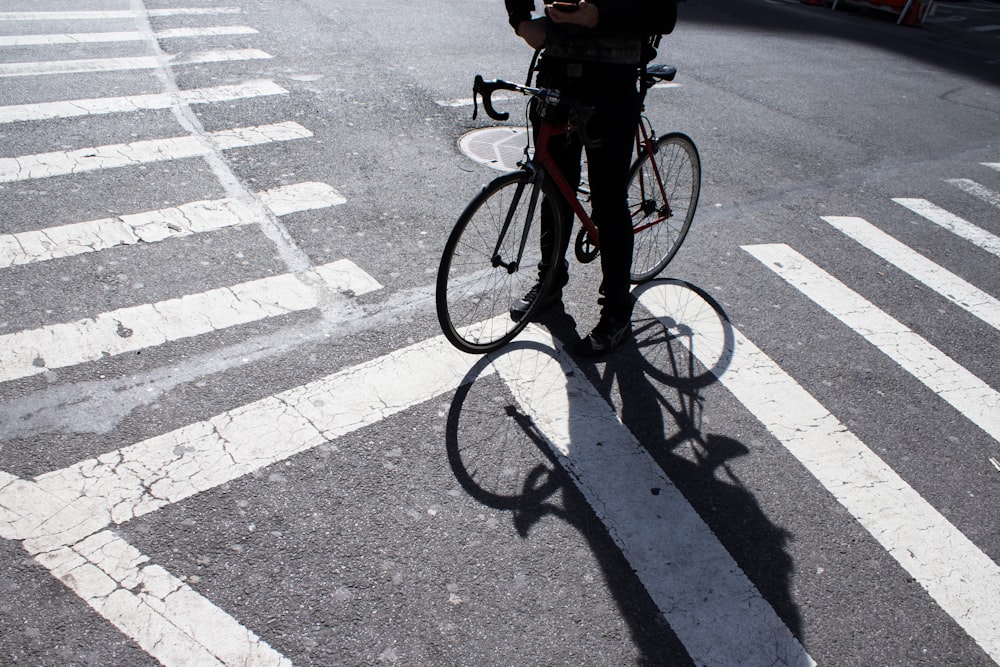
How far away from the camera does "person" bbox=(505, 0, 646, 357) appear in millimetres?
3424

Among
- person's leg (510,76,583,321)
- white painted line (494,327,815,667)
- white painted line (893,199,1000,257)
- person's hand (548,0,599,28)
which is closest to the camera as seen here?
white painted line (494,327,815,667)

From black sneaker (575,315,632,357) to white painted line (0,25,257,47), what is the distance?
753 cm

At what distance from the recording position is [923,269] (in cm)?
582

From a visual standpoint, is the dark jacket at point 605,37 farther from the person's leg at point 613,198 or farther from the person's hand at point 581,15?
the person's leg at point 613,198

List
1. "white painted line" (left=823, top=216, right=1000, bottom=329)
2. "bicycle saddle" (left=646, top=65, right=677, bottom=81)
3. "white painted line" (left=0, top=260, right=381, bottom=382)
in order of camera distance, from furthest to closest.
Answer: "white painted line" (left=823, top=216, right=1000, bottom=329), "bicycle saddle" (left=646, top=65, right=677, bottom=81), "white painted line" (left=0, top=260, right=381, bottom=382)

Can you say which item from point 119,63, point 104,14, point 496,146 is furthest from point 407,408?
point 104,14

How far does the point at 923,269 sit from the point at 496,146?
12.3ft

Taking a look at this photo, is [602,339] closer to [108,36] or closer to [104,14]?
[108,36]

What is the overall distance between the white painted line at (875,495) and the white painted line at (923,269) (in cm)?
203

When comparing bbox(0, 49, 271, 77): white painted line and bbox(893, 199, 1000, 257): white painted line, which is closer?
bbox(893, 199, 1000, 257): white painted line

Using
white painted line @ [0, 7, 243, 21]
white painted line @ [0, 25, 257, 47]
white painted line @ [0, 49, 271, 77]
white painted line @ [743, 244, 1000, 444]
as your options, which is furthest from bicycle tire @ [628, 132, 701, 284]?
white painted line @ [0, 7, 243, 21]

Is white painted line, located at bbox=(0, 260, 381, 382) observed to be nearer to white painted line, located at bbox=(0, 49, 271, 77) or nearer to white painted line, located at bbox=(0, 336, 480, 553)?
white painted line, located at bbox=(0, 336, 480, 553)

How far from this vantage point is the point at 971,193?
7.48 meters

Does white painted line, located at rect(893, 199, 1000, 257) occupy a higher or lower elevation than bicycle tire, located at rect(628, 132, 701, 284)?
lower
